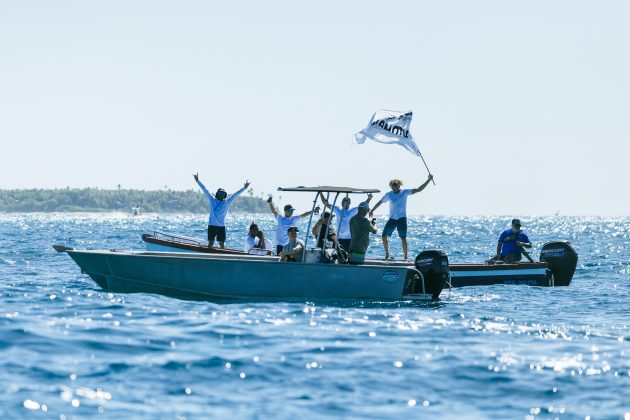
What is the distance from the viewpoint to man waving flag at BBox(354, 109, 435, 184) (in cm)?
2189

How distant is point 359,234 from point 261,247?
4.68 metres

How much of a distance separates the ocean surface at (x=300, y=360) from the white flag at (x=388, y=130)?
5.89m

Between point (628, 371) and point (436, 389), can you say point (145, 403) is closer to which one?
point (436, 389)

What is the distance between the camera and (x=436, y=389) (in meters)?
9.79

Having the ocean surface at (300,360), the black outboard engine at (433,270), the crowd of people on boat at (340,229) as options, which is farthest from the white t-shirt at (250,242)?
the ocean surface at (300,360)

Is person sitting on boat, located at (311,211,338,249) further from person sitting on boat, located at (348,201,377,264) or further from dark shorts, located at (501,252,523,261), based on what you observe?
dark shorts, located at (501,252,523,261)

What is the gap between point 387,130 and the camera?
21969 millimetres

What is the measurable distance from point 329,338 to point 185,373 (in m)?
2.97

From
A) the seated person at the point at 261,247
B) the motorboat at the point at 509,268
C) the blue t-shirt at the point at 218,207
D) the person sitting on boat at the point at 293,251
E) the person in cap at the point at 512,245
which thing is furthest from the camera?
the person in cap at the point at 512,245

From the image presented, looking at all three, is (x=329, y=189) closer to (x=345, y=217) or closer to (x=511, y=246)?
(x=345, y=217)

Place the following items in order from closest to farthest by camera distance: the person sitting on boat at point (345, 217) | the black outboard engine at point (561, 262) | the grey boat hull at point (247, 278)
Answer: the grey boat hull at point (247, 278) → the person sitting on boat at point (345, 217) → the black outboard engine at point (561, 262)

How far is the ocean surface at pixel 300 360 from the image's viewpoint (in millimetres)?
8969

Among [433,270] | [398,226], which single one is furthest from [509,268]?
[433,270]

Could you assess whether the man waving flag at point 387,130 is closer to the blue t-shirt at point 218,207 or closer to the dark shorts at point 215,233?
the blue t-shirt at point 218,207
